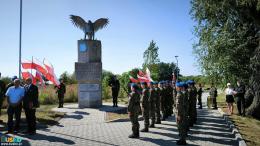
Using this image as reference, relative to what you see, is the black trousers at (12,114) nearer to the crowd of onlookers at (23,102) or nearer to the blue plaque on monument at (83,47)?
the crowd of onlookers at (23,102)

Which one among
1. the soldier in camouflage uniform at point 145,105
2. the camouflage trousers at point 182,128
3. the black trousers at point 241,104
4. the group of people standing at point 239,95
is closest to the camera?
the camouflage trousers at point 182,128

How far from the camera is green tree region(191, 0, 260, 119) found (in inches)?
775

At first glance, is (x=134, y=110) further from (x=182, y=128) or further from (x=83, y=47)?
(x=83, y=47)

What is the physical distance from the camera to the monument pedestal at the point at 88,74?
1972 centimetres

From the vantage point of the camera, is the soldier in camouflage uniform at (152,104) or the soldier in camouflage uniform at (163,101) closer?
the soldier in camouflage uniform at (152,104)

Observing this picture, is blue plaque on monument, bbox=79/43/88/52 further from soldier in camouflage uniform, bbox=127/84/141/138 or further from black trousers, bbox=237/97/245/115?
soldier in camouflage uniform, bbox=127/84/141/138

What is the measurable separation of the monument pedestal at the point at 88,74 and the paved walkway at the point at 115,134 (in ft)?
15.8

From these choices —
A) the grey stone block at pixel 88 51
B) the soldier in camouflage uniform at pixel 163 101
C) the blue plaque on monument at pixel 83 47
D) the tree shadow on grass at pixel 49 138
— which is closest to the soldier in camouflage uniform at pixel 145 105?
the tree shadow on grass at pixel 49 138

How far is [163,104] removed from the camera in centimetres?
1527

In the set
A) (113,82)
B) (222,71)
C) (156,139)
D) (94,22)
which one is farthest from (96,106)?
(156,139)

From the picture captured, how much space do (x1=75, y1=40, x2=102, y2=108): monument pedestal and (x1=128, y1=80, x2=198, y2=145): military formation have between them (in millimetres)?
5284

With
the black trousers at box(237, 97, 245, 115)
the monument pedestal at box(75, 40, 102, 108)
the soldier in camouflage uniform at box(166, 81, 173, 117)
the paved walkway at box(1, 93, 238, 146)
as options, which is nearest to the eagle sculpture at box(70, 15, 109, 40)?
the monument pedestal at box(75, 40, 102, 108)

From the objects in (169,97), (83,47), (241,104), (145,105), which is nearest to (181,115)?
(145,105)

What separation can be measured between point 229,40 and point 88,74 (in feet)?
30.7
